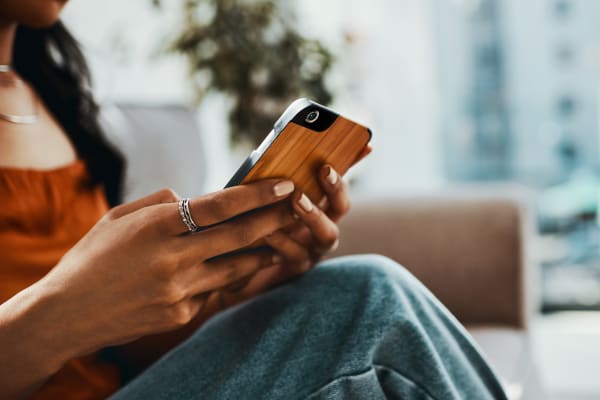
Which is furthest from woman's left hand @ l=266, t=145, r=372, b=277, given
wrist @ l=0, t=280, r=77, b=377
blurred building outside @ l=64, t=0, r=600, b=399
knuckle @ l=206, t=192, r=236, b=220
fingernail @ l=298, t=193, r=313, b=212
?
blurred building outside @ l=64, t=0, r=600, b=399

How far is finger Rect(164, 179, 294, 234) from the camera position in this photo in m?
0.50

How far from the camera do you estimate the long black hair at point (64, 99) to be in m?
0.92

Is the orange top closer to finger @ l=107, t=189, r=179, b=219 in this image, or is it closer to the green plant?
finger @ l=107, t=189, r=179, b=219

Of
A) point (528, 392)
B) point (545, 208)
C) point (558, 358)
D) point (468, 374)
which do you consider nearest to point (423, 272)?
point (528, 392)

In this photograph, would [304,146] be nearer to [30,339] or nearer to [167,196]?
[167,196]

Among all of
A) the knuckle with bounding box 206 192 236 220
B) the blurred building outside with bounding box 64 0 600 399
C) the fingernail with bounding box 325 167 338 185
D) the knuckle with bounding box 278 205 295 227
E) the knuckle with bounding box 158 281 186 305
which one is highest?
the knuckle with bounding box 206 192 236 220

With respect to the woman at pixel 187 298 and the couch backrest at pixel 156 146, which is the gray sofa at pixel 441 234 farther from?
the woman at pixel 187 298

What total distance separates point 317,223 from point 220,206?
0.17 metres

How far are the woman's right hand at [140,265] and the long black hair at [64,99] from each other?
0.40m

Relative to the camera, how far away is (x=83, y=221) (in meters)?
0.81

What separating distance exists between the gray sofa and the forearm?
54cm

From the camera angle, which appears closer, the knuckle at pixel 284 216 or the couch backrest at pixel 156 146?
the knuckle at pixel 284 216

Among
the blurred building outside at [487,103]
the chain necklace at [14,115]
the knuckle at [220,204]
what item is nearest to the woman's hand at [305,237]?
the knuckle at [220,204]

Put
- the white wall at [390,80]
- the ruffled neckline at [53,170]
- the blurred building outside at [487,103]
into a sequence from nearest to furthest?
the ruffled neckline at [53,170] < the blurred building outside at [487,103] < the white wall at [390,80]
